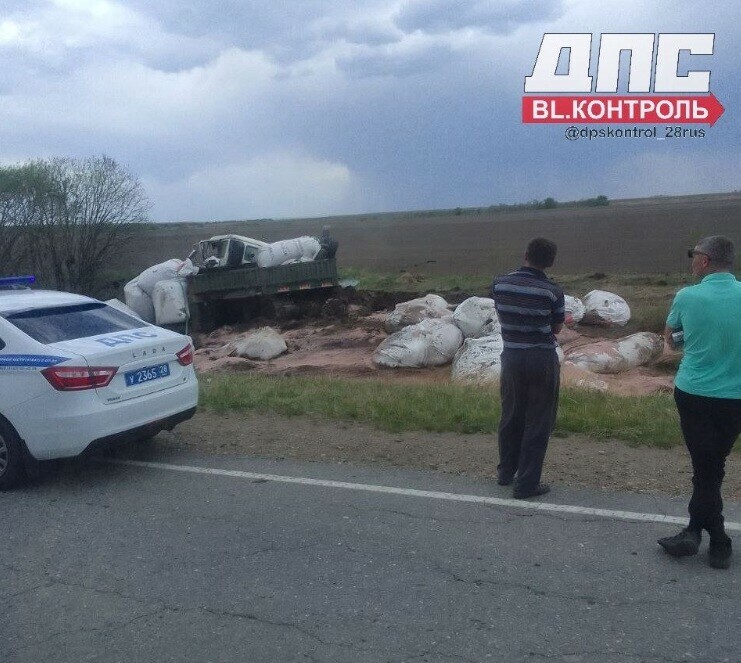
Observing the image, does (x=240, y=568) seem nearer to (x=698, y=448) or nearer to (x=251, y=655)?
(x=251, y=655)

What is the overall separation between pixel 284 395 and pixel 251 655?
20.5 ft

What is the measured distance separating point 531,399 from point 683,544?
1.54 metres

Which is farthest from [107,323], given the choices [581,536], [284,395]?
[581,536]

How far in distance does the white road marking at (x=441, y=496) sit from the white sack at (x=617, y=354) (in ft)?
18.6

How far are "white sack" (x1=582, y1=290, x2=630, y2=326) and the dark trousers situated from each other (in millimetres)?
9827

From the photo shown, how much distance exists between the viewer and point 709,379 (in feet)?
15.4

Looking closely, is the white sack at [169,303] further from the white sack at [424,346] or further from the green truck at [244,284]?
the white sack at [424,346]

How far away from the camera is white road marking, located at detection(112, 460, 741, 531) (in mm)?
5685

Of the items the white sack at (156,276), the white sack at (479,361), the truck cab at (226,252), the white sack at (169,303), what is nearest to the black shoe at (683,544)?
the white sack at (479,361)

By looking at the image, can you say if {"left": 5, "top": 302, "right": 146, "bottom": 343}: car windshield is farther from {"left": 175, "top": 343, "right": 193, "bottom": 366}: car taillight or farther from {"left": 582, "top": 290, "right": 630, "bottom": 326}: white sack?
{"left": 582, "top": 290, "right": 630, "bottom": 326}: white sack

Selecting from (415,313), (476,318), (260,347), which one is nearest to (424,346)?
(476,318)

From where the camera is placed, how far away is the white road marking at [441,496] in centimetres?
568

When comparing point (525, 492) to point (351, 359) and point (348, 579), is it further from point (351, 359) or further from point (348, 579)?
point (351, 359)

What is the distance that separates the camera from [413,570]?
4965mm
